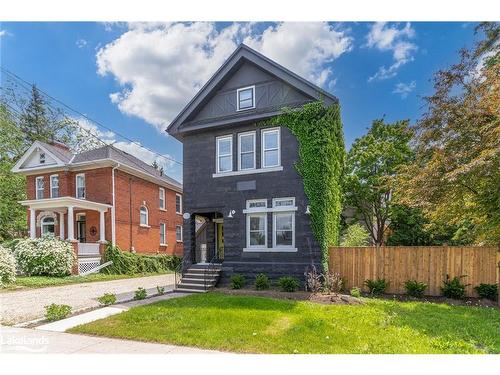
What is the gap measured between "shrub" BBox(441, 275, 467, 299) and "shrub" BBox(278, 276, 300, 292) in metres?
4.10

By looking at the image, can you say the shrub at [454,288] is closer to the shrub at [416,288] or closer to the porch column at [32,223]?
the shrub at [416,288]

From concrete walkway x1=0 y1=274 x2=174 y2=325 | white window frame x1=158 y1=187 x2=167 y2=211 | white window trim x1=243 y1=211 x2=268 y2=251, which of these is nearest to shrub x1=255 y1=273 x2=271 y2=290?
white window trim x1=243 y1=211 x2=268 y2=251

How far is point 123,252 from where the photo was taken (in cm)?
1788

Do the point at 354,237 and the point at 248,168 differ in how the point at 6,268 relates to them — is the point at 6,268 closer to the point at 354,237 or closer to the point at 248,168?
the point at 248,168

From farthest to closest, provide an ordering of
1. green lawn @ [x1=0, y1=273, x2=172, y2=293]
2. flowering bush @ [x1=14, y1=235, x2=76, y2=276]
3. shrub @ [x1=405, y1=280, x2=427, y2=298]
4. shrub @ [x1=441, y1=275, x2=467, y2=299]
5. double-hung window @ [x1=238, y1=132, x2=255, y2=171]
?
flowering bush @ [x1=14, y1=235, x2=76, y2=276], green lawn @ [x1=0, y1=273, x2=172, y2=293], double-hung window @ [x1=238, y1=132, x2=255, y2=171], shrub @ [x1=405, y1=280, x2=427, y2=298], shrub @ [x1=441, y1=275, x2=467, y2=299]

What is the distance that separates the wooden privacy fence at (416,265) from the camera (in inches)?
354

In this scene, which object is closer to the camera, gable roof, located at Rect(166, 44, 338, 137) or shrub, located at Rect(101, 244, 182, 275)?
gable roof, located at Rect(166, 44, 338, 137)

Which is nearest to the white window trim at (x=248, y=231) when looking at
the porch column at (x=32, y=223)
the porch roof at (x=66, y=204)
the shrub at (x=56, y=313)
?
the shrub at (x=56, y=313)

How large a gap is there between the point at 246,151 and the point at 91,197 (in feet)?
37.6

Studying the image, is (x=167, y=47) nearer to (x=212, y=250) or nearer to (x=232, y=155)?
(x=232, y=155)

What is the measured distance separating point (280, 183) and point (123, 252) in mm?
11381

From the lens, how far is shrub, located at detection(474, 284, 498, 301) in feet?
28.4

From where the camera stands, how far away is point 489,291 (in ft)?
28.5

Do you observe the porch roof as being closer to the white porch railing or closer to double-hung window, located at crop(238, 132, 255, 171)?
the white porch railing
